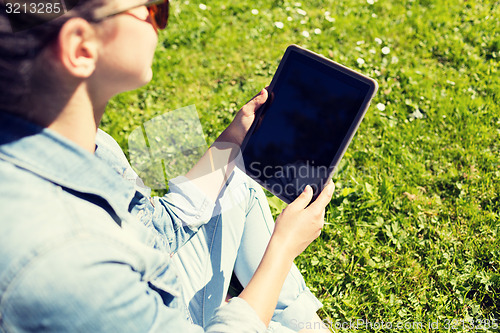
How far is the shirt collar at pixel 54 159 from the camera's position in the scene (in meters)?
1.12

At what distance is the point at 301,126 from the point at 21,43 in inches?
53.2

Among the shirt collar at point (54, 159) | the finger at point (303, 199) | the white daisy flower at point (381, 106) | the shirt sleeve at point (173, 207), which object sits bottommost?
the shirt sleeve at point (173, 207)

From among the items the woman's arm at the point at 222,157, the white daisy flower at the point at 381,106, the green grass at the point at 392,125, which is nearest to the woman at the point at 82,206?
the woman's arm at the point at 222,157

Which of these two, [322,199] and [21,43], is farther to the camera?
[322,199]

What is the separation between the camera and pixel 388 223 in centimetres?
275

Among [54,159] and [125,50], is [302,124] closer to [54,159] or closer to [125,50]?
[125,50]

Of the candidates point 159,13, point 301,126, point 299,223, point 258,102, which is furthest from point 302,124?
point 159,13

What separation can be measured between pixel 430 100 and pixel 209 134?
1.93 meters

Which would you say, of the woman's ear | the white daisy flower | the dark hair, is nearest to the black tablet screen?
the woman's ear

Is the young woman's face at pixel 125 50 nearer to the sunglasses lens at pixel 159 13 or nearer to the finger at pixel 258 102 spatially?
the sunglasses lens at pixel 159 13

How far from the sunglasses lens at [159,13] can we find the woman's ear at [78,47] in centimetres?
24

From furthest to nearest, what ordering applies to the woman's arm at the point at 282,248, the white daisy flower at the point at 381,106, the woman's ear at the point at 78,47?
the white daisy flower at the point at 381,106
the woman's arm at the point at 282,248
the woman's ear at the point at 78,47

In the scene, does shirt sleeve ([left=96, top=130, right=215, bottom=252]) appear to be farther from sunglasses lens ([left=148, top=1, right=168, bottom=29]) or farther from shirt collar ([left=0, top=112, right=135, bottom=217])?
sunglasses lens ([left=148, top=1, right=168, bottom=29])

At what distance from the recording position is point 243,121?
202cm
